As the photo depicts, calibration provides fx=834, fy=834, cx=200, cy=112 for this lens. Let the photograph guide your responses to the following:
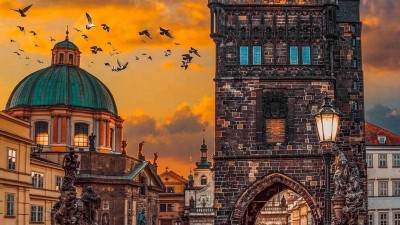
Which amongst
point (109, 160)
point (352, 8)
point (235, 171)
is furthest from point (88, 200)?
point (109, 160)

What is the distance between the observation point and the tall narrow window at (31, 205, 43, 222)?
2456 inches

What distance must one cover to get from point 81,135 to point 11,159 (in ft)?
95.4

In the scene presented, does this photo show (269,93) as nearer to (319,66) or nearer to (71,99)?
(319,66)

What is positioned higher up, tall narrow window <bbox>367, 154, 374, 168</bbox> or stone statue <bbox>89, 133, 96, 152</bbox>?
stone statue <bbox>89, 133, 96, 152</bbox>

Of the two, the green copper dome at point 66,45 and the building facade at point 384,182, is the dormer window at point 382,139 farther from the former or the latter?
the green copper dome at point 66,45

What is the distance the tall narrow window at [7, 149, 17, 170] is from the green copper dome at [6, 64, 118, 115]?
1114 inches

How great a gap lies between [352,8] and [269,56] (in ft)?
28.8

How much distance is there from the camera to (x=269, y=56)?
49000 millimetres

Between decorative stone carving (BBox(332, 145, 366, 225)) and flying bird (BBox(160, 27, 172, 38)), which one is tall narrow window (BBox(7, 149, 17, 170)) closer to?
flying bird (BBox(160, 27, 172, 38))

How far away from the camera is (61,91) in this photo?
82.5 m

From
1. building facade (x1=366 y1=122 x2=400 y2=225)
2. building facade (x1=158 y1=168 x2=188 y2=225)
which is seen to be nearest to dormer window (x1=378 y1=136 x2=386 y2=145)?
building facade (x1=366 y1=122 x2=400 y2=225)

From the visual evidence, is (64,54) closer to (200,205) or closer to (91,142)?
(91,142)

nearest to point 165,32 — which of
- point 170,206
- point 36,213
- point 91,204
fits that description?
point 91,204

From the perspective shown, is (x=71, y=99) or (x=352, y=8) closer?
(x=352, y=8)
